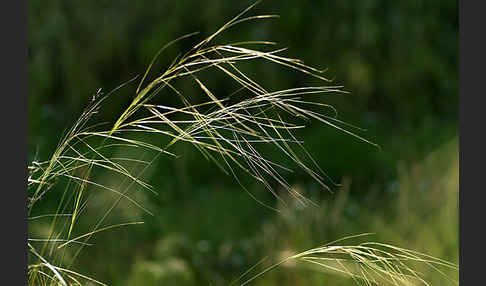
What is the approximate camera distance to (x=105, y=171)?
184cm

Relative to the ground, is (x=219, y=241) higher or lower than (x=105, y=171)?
lower

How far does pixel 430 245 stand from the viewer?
176cm

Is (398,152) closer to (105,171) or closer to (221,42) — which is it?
(221,42)

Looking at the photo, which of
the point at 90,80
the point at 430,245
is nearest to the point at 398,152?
the point at 430,245

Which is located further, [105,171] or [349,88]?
[349,88]

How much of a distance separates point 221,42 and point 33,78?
0.62 m

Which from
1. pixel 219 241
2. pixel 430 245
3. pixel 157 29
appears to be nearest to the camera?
pixel 430 245

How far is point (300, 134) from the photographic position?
209cm

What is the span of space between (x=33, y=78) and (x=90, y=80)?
0.18 m

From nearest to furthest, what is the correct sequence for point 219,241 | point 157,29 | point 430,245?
point 430,245, point 219,241, point 157,29

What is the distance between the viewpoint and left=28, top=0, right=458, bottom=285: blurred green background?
1.87 meters

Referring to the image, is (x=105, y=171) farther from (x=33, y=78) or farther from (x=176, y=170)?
(x=33, y=78)

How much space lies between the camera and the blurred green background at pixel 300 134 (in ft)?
6.14

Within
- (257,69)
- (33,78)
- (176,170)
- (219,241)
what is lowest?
(219,241)
